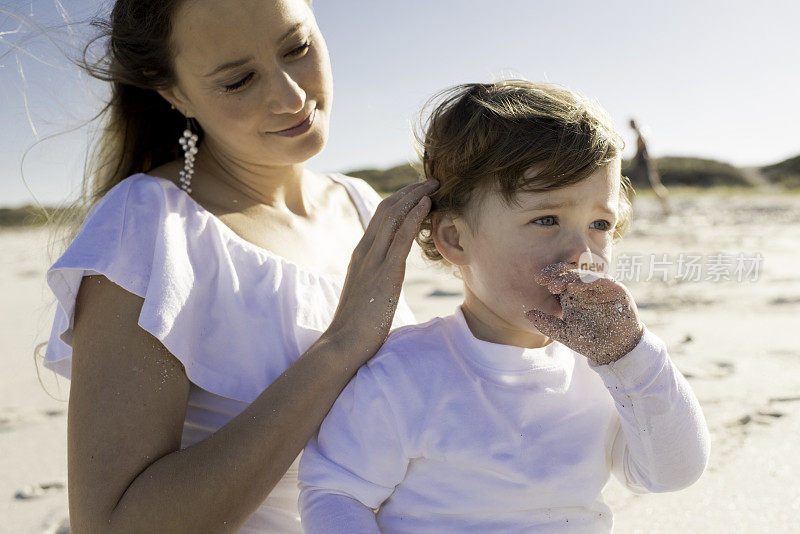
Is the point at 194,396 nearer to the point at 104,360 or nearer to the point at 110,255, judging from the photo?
the point at 104,360

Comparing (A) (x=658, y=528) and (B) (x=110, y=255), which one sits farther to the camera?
(A) (x=658, y=528)

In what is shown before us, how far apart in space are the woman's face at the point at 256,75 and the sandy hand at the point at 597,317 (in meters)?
0.94

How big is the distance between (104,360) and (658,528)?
1.95 meters

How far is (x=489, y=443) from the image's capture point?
1.58 metres

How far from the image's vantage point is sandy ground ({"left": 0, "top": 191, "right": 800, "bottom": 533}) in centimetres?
253

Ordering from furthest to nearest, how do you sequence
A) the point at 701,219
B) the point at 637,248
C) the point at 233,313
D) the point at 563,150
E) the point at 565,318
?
the point at 701,219, the point at 637,248, the point at 233,313, the point at 563,150, the point at 565,318

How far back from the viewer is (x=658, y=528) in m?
2.43

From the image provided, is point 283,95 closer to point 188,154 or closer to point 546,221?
point 188,154

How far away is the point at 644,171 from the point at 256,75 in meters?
13.7

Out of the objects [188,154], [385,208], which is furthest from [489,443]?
[188,154]

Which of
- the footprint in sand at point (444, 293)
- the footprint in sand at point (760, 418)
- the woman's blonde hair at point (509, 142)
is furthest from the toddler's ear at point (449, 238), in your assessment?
the footprint in sand at point (444, 293)

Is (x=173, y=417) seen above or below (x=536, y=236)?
below

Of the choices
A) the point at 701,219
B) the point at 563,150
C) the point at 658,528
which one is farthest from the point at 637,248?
the point at 563,150

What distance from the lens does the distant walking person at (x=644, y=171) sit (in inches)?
444
